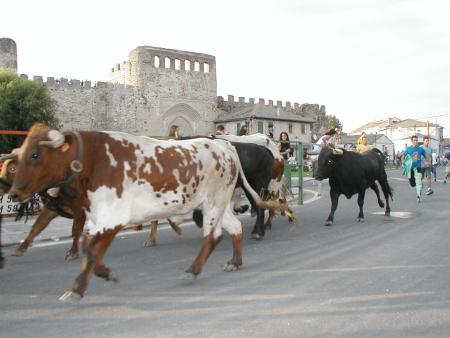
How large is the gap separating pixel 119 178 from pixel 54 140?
0.68m

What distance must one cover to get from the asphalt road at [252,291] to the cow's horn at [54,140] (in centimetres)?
147

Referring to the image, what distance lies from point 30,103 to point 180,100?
69.3 feet

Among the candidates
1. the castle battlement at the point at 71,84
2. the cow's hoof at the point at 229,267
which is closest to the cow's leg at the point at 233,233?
the cow's hoof at the point at 229,267

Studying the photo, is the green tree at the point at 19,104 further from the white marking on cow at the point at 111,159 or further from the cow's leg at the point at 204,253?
the white marking on cow at the point at 111,159

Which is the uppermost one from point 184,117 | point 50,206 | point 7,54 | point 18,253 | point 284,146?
point 7,54

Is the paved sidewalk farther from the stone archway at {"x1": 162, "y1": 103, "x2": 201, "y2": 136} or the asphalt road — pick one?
the stone archway at {"x1": 162, "y1": 103, "x2": 201, "y2": 136}

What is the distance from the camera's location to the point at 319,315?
14.1ft

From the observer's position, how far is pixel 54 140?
4461 millimetres

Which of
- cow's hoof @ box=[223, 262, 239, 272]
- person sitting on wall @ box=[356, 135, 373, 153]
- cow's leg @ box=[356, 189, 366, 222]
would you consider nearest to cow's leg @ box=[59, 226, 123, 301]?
cow's hoof @ box=[223, 262, 239, 272]

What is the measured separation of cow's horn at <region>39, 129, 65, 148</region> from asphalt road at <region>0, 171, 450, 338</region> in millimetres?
1472

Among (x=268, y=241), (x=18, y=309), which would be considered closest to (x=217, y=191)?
(x=18, y=309)

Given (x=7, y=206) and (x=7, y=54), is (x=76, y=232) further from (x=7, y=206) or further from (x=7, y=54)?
(x=7, y=54)

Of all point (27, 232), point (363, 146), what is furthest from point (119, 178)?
point (363, 146)

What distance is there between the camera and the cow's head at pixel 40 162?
441 cm
